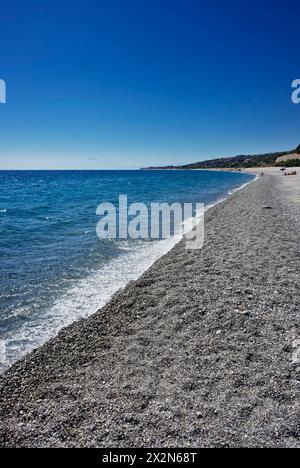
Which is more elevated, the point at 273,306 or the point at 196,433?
the point at 273,306

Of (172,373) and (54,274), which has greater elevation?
(54,274)

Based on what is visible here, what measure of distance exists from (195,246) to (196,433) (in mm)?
8800

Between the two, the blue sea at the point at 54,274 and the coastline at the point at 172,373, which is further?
the blue sea at the point at 54,274

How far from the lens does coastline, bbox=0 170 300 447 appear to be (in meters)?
3.68

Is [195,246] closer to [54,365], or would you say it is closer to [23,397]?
[54,365]

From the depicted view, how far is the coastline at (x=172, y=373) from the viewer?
3.68m

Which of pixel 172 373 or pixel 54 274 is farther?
pixel 54 274

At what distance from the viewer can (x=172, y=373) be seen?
4.66 meters

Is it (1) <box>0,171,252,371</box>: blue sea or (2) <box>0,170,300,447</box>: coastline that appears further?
(1) <box>0,171,252,371</box>: blue sea

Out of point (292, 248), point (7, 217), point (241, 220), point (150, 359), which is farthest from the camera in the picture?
point (7, 217)
